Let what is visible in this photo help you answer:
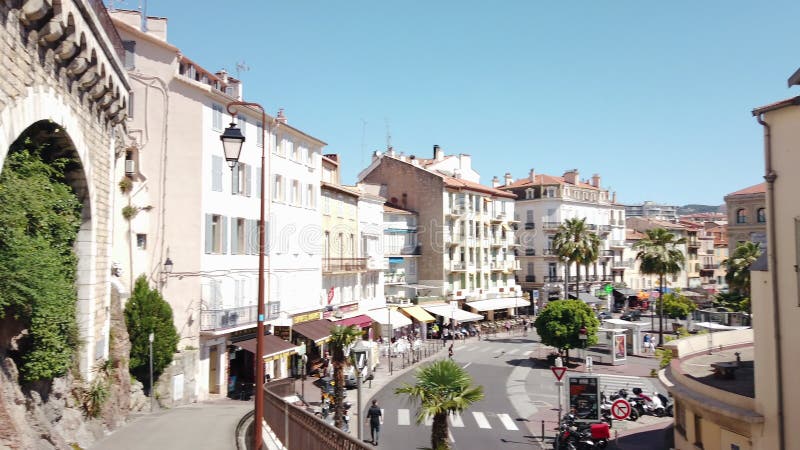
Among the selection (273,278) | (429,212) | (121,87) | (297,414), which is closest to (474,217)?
(429,212)

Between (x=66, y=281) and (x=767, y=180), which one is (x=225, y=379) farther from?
(x=767, y=180)

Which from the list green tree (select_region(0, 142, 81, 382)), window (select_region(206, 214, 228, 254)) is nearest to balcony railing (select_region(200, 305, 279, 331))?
window (select_region(206, 214, 228, 254))

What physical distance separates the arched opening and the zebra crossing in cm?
1334

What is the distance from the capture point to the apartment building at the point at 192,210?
2584cm

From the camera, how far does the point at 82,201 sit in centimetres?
1617

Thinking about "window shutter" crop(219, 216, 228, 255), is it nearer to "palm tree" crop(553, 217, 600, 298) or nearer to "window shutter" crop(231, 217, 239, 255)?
"window shutter" crop(231, 217, 239, 255)

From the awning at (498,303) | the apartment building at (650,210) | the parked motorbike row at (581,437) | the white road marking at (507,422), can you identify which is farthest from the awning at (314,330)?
the apartment building at (650,210)

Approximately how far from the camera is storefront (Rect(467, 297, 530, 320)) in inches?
2413

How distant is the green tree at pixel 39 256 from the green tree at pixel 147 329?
8.22 meters

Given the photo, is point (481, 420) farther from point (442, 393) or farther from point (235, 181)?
point (235, 181)

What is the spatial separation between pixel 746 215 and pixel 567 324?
141 feet

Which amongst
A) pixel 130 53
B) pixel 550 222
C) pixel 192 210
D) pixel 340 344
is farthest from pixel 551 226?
pixel 130 53

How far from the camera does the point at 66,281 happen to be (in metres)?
15.2

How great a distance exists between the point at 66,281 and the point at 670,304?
52.9 meters
